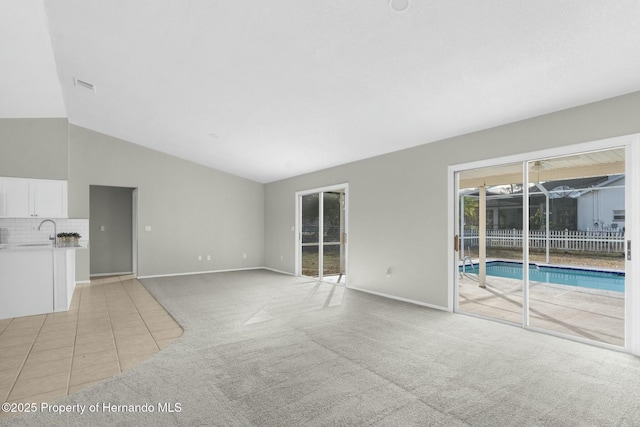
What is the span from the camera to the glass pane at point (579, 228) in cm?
384

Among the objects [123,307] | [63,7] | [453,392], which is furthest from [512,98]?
[123,307]

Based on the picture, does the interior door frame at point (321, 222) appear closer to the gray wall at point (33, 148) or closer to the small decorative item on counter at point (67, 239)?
the small decorative item on counter at point (67, 239)

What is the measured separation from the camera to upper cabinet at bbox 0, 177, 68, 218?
5711 millimetres

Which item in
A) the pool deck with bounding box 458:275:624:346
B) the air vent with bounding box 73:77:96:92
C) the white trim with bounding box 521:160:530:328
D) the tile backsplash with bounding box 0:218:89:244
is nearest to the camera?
the pool deck with bounding box 458:275:624:346

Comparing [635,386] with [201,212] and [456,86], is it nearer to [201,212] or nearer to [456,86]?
[456,86]

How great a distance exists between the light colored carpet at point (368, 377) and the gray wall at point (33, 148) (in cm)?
417

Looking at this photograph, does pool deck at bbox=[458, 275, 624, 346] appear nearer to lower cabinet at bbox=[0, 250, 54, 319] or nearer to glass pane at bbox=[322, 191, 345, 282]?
glass pane at bbox=[322, 191, 345, 282]

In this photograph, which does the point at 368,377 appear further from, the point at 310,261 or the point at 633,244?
the point at 310,261

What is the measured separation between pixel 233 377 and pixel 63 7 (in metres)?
3.86

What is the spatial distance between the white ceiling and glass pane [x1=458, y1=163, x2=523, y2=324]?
1045 millimetres

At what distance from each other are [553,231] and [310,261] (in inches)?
196

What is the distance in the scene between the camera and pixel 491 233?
18.2 ft

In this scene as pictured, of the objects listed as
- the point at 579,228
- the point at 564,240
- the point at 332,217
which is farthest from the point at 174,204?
the point at 579,228

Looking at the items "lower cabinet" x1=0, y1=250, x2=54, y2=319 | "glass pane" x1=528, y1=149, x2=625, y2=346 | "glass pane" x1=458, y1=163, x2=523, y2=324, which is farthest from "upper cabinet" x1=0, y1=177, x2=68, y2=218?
"glass pane" x1=528, y1=149, x2=625, y2=346
